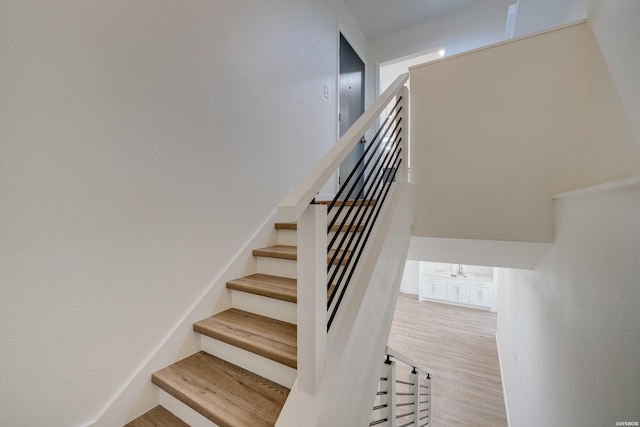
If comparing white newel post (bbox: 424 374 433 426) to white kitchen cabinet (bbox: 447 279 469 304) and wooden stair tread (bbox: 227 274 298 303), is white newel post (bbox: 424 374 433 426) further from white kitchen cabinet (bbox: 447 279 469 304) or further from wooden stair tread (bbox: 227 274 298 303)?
white kitchen cabinet (bbox: 447 279 469 304)

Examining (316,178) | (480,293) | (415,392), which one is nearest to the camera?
(316,178)

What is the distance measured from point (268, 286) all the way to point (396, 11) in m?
4.09

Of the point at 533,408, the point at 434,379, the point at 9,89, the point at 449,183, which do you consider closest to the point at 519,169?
the point at 449,183

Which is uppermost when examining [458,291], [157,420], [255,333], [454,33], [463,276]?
[454,33]

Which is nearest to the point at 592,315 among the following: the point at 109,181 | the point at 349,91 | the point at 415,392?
the point at 109,181

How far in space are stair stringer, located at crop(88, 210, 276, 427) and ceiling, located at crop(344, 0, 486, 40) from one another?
3513 millimetres

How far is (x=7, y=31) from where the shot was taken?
0.91 m

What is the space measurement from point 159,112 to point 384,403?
2.93 m

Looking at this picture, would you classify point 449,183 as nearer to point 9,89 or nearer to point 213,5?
point 213,5

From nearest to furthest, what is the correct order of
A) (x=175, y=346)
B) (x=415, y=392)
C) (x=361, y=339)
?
1. (x=361, y=339)
2. (x=175, y=346)
3. (x=415, y=392)

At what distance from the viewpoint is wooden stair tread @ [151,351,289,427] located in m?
1.04

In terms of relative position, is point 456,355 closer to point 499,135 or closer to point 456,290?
point 456,290

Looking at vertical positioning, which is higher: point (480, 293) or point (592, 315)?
point (592, 315)

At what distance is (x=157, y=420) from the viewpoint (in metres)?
1.23
